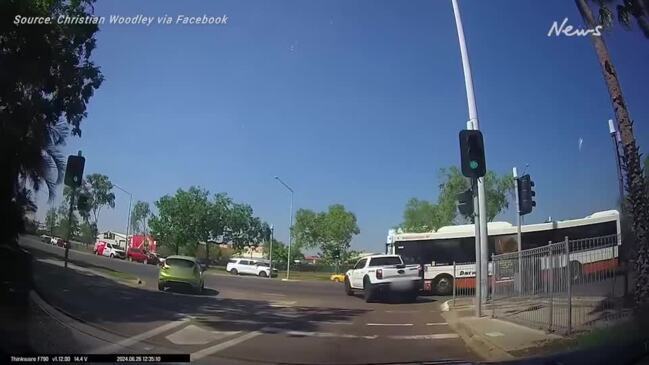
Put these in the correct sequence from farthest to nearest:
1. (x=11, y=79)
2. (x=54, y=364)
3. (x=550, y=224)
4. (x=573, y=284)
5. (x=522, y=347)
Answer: (x=573, y=284) < (x=522, y=347) < (x=550, y=224) < (x=11, y=79) < (x=54, y=364)

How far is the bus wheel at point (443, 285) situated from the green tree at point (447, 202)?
773 millimetres

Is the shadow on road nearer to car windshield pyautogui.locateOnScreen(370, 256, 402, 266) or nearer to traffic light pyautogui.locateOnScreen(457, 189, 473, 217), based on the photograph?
car windshield pyautogui.locateOnScreen(370, 256, 402, 266)

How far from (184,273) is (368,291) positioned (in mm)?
2027

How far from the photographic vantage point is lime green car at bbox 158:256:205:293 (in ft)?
17.3

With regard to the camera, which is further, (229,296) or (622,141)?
(622,141)

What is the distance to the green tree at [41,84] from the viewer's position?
4930 mm

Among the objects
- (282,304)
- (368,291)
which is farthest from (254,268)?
(368,291)

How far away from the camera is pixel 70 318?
Answer: 17.3ft

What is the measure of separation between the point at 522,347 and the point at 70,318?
5151 mm

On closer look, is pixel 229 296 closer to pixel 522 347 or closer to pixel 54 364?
pixel 54 364

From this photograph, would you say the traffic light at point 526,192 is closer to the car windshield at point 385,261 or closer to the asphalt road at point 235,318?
the car windshield at point 385,261

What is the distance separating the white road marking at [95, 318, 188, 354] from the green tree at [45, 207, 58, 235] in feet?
4.81

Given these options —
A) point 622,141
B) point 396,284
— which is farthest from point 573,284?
point 396,284

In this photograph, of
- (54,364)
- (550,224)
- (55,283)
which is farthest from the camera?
(550,224)
